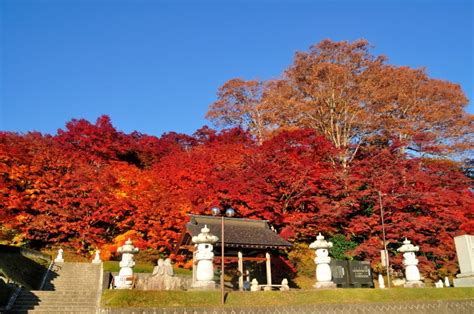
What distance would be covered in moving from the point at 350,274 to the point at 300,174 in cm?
1138

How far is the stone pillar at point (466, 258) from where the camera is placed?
18.4 m

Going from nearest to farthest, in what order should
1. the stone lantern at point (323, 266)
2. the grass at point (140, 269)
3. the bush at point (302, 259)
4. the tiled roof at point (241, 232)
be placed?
1. the stone lantern at point (323, 266)
2. the tiled roof at point (241, 232)
3. the grass at point (140, 269)
4. the bush at point (302, 259)

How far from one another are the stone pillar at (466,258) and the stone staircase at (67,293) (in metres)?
17.1

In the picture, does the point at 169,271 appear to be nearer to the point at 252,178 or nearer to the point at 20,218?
the point at 252,178

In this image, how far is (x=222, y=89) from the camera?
44.8 metres

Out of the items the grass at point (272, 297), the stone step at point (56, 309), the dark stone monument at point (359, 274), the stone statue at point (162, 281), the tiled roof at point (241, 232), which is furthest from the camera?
the tiled roof at point (241, 232)

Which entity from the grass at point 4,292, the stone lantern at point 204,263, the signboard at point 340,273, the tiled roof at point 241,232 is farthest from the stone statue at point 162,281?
the signboard at point 340,273

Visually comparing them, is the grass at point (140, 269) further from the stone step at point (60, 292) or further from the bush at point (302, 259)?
the bush at point (302, 259)

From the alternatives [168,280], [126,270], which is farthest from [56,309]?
[168,280]

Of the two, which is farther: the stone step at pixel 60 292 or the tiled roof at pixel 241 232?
the tiled roof at pixel 241 232

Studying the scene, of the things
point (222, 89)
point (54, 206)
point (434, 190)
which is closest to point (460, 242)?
point (434, 190)

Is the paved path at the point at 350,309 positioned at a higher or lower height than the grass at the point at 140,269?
lower

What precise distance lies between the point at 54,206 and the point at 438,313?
2593cm

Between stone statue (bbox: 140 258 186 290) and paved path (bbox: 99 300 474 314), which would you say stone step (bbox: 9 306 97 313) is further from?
paved path (bbox: 99 300 474 314)
